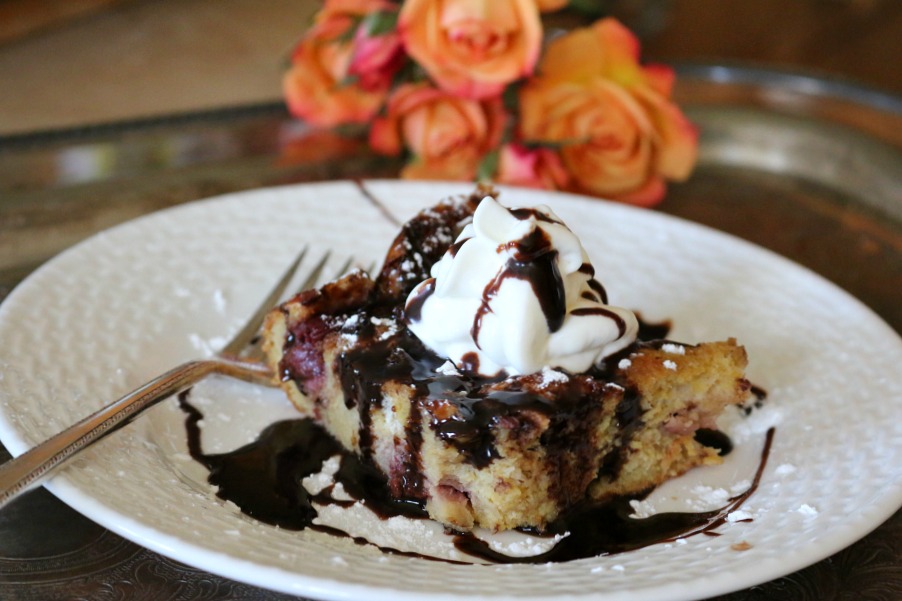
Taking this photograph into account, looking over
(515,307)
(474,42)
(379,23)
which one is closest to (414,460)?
(515,307)

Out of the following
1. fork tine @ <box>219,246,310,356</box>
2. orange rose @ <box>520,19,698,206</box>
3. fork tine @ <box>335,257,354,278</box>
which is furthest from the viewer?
orange rose @ <box>520,19,698,206</box>

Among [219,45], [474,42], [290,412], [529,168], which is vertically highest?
[474,42]

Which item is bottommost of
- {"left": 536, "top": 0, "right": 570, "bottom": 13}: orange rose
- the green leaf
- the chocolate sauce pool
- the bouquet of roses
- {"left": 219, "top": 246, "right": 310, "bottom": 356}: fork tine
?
the chocolate sauce pool

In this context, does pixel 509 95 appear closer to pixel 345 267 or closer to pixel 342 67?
pixel 342 67

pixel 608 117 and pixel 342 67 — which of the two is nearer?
pixel 608 117

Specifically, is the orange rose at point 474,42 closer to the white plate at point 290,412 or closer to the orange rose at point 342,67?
the orange rose at point 342,67

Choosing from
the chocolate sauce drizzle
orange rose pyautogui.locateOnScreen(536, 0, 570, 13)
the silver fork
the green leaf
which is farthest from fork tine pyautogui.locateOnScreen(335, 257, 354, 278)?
orange rose pyautogui.locateOnScreen(536, 0, 570, 13)

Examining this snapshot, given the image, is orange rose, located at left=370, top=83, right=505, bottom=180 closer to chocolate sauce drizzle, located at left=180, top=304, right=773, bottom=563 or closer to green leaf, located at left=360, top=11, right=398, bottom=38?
green leaf, located at left=360, top=11, right=398, bottom=38
